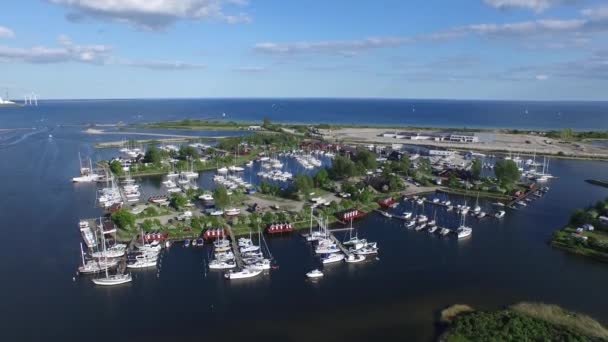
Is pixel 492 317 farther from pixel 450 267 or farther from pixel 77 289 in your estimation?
pixel 77 289

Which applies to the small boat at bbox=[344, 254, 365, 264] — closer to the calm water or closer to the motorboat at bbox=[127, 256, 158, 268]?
the calm water

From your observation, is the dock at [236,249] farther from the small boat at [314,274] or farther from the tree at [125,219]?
the tree at [125,219]

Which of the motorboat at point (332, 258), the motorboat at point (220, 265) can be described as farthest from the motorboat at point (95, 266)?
the motorboat at point (332, 258)

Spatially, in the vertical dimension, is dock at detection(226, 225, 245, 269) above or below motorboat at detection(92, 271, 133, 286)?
above

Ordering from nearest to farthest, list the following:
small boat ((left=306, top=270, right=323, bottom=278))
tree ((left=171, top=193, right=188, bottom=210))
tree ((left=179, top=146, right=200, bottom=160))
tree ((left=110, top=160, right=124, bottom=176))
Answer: small boat ((left=306, top=270, right=323, bottom=278)) → tree ((left=171, top=193, right=188, bottom=210)) → tree ((left=110, top=160, right=124, bottom=176)) → tree ((left=179, top=146, right=200, bottom=160))

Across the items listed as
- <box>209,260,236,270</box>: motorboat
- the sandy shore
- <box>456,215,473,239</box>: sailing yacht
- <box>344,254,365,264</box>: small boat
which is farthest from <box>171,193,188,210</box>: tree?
the sandy shore

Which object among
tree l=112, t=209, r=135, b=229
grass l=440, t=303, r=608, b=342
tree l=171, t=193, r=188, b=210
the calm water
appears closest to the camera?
grass l=440, t=303, r=608, b=342

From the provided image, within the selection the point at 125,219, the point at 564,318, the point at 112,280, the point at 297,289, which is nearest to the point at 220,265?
the point at 297,289

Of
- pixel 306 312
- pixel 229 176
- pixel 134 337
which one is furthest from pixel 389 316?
pixel 229 176
